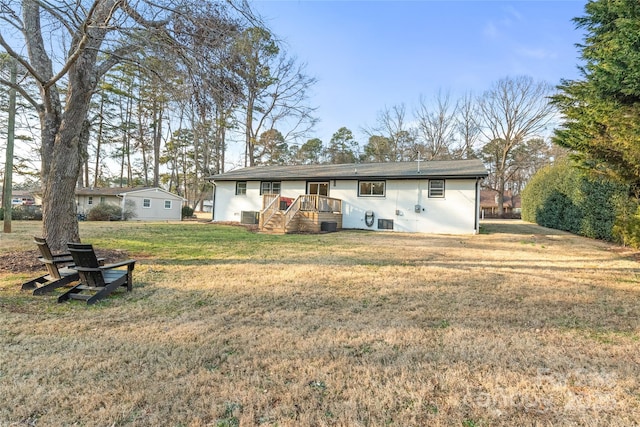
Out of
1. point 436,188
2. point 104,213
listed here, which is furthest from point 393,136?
point 104,213

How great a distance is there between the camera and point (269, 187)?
1897 cm

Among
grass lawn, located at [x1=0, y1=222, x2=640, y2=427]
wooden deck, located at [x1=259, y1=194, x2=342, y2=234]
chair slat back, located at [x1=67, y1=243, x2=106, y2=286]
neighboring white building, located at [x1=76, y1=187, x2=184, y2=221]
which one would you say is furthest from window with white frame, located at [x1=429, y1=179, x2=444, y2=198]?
neighboring white building, located at [x1=76, y1=187, x2=184, y2=221]

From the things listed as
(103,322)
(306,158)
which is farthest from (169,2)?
(306,158)

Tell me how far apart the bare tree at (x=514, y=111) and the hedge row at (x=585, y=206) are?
10559 millimetres

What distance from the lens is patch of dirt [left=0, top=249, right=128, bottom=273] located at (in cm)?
591

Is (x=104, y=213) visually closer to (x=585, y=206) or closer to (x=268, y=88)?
(x=268, y=88)

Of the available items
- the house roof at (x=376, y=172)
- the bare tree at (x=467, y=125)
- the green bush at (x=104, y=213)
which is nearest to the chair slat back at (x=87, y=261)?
the house roof at (x=376, y=172)

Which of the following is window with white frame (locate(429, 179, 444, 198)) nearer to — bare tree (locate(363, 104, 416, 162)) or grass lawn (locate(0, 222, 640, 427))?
grass lawn (locate(0, 222, 640, 427))

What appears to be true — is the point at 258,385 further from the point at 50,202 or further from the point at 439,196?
the point at 439,196

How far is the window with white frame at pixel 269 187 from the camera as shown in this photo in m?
18.8

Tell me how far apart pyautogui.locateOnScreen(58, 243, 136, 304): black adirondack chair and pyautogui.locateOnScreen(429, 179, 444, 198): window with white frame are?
13599mm

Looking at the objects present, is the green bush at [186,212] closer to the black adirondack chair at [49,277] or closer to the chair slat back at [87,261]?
the black adirondack chair at [49,277]

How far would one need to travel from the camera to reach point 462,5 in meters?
10.2

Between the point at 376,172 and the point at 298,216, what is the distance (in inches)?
195
